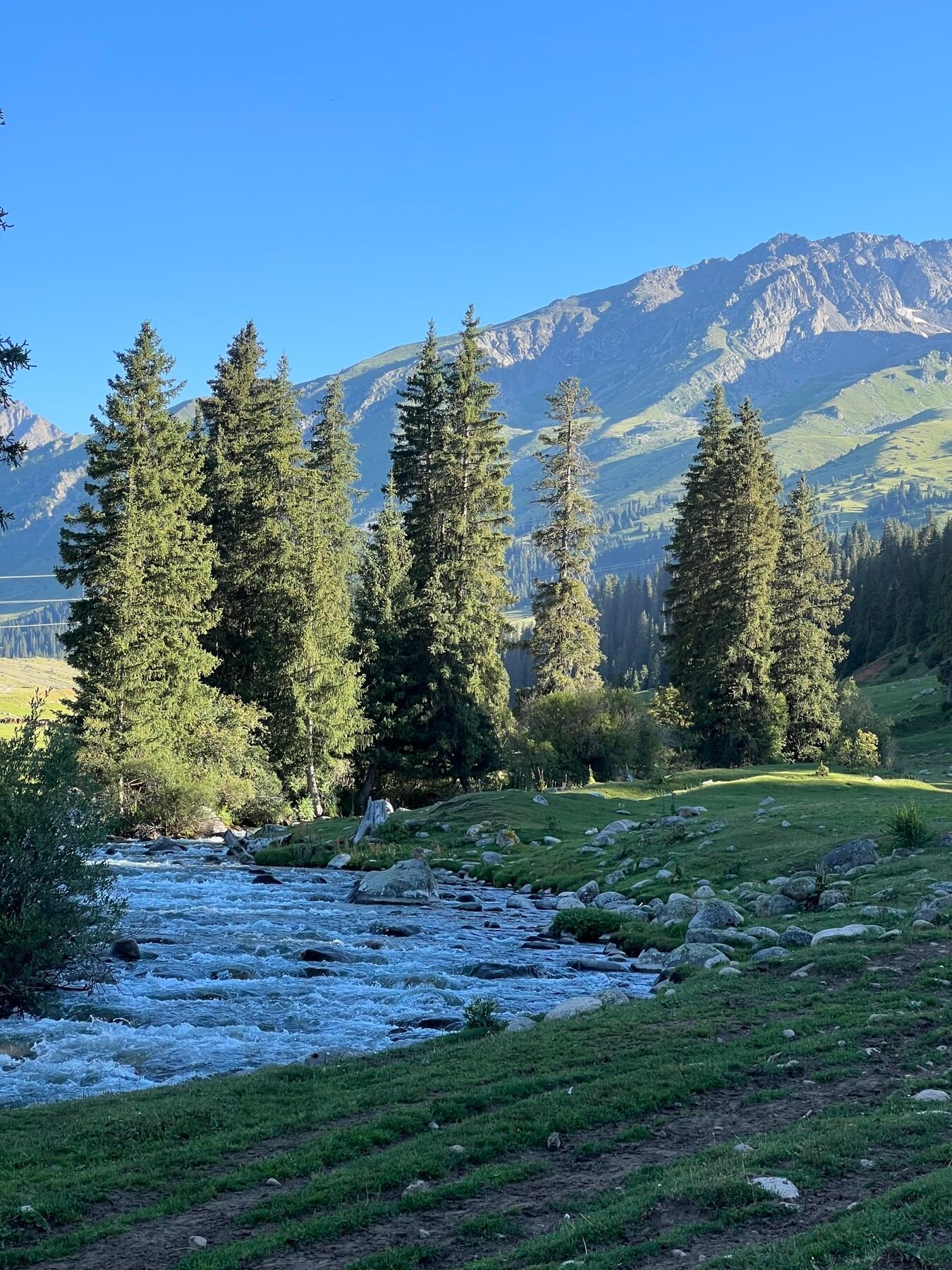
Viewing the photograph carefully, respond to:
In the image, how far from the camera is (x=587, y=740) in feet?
169

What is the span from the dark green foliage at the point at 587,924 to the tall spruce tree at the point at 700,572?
3733cm

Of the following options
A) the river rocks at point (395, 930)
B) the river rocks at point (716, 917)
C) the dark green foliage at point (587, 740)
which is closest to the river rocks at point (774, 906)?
the river rocks at point (716, 917)

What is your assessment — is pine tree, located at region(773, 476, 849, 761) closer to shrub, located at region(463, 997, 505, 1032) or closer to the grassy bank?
the grassy bank

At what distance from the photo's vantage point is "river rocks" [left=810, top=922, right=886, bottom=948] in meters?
17.9

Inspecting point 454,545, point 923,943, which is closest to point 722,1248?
point 923,943

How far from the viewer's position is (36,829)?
1706cm

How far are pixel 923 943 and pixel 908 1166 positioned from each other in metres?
9.71

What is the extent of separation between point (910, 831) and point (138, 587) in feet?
112

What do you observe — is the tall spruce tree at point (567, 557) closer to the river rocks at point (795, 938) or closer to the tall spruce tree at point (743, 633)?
the tall spruce tree at point (743, 633)

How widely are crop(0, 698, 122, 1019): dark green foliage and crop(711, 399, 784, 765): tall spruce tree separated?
4562 cm

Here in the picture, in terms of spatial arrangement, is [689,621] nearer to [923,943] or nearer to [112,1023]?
[923,943]

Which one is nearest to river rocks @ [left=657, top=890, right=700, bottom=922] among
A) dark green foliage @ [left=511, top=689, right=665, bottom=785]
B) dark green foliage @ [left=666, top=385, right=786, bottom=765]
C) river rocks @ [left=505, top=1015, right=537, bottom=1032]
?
river rocks @ [left=505, top=1015, right=537, bottom=1032]

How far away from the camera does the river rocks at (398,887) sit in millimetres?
27859

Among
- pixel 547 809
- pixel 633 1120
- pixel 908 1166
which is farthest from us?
pixel 547 809
